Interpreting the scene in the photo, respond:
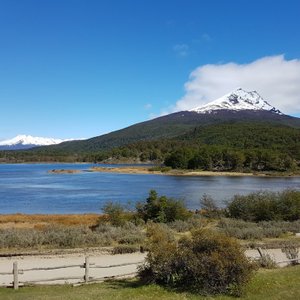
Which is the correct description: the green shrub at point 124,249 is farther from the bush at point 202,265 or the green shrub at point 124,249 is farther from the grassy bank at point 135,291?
the bush at point 202,265

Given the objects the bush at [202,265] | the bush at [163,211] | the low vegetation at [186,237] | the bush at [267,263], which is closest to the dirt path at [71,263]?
the bush at [267,263]

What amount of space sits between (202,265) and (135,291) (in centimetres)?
215

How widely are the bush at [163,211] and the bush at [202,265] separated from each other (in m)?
20.7

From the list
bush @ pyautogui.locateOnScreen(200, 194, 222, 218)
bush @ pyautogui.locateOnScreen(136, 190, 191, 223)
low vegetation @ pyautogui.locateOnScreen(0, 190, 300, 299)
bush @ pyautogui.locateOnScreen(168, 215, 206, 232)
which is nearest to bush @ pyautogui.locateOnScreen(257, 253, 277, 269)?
low vegetation @ pyautogui.locateOnScreen(0, 190, 300, 299)

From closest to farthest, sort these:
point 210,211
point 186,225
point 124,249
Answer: point 124,249 < point 186,225 < point 210,211

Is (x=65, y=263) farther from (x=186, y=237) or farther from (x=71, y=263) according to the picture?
(x=186, y=237)

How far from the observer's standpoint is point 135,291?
1313cm

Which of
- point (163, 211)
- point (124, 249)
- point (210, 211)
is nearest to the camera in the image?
point (124, 249)

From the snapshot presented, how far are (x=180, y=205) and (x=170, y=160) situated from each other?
122505 millimetres

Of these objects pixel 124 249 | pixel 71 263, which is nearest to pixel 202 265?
pixel 71 263

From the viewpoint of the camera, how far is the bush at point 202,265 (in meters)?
12.8

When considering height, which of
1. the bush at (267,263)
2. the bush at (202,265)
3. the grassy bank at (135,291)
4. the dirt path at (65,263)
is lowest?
the dirt path at (65,263)

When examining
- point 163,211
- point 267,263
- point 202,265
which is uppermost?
point 202,265

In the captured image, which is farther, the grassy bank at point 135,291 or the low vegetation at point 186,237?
the low vegetation at point 186,237
